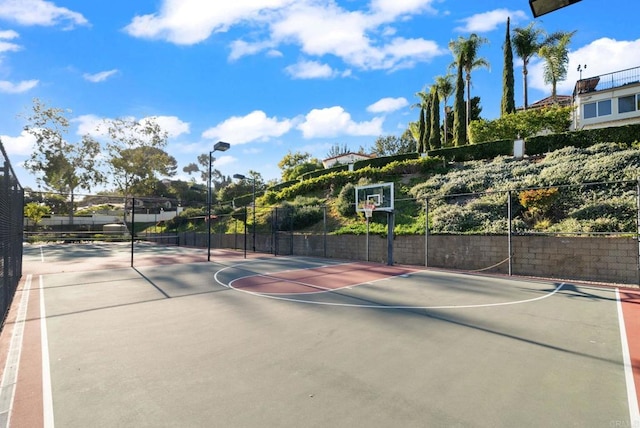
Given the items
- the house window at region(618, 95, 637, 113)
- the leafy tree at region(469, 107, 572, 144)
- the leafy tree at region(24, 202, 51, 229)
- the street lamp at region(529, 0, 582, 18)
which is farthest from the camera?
the leafy tree at region(24, 202, 51, 229)

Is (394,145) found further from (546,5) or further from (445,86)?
(546,5)

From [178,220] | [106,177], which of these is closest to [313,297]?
[178,220]

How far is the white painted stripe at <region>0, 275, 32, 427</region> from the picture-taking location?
3.26m

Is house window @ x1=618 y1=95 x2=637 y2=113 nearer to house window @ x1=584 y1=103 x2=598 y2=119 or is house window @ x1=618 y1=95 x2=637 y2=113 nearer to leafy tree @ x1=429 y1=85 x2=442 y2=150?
house window @ x1=584 y1=103 x2=598 y2=119

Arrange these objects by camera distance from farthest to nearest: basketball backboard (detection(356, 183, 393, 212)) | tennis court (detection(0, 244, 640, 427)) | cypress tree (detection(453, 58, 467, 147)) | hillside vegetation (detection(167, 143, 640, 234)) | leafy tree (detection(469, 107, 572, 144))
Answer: cypress tree (detection(453, 58, 467, 147))
leafy tree (detection(469, 107, 572, 144))
basketball backboard (detection(356, 183, 393, 212))
hillside vegetation (detection(167, 143, 640, 234))
tennis court (detection(0, 244, 640, 427))

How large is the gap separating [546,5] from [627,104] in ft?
127

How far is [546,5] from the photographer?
2195 millimetres

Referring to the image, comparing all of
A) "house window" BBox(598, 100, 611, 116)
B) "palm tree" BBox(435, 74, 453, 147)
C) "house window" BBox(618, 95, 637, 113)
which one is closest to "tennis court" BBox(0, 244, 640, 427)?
"house window" BBox(598, 100, 611, 116)

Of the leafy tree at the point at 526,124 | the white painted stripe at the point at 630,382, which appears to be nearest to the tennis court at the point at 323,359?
the white painted stripe at the point at 630,382

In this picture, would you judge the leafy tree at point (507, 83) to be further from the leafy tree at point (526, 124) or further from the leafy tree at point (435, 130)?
the leafy tree at point (435, 130)

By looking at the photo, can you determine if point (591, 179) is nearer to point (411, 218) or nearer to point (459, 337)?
point (411, 218)

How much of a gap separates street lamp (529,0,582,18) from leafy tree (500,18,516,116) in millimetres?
31404

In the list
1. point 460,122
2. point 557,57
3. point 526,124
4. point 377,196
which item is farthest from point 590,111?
point 377,196

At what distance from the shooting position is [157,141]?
4631cm
